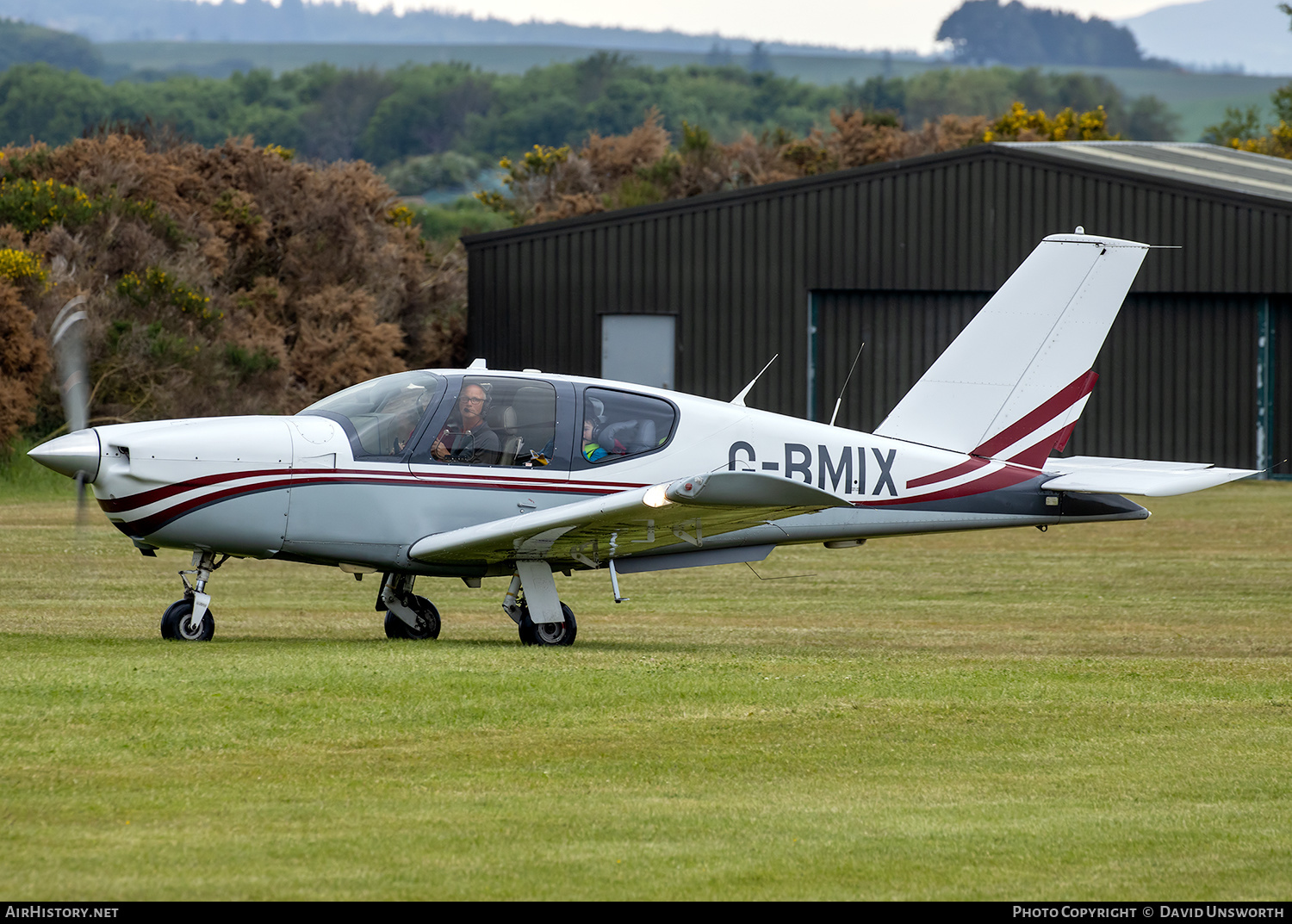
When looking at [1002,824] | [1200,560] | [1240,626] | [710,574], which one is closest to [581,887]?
[1002,824]

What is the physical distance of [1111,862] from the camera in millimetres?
6422

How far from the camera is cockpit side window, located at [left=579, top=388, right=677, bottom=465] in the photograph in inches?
468

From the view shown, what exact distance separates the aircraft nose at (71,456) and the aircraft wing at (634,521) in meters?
2.17

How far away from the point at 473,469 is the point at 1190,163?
91.5ft

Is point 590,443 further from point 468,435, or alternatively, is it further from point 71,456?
point 71,456

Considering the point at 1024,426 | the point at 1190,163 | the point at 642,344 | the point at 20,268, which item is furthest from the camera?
the point at 1190,163

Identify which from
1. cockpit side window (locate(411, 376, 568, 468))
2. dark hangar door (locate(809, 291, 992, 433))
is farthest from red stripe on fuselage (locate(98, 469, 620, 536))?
dark hangar door (locate(809, 291, 992, 433))

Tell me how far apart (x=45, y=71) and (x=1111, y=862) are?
140820mm

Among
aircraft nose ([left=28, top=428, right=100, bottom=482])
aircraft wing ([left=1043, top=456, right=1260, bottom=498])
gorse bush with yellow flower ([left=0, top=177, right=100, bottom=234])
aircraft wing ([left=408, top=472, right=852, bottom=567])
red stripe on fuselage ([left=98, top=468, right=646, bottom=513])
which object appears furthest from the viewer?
gorse bush with yellow flower ([left=0, top=177, right=100, bottom=234])

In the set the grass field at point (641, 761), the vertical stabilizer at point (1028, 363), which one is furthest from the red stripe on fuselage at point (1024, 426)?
the grass field at point (641, 761)

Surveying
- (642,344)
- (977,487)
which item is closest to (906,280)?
(642,344)

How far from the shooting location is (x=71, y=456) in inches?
418

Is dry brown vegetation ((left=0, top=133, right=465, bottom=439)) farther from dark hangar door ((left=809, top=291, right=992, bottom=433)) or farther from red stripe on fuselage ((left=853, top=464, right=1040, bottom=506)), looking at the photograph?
red stripe on fuselage ((left=853, top=464, right=1040, bottom=506))

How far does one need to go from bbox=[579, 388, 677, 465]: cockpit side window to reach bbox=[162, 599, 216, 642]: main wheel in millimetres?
2860
